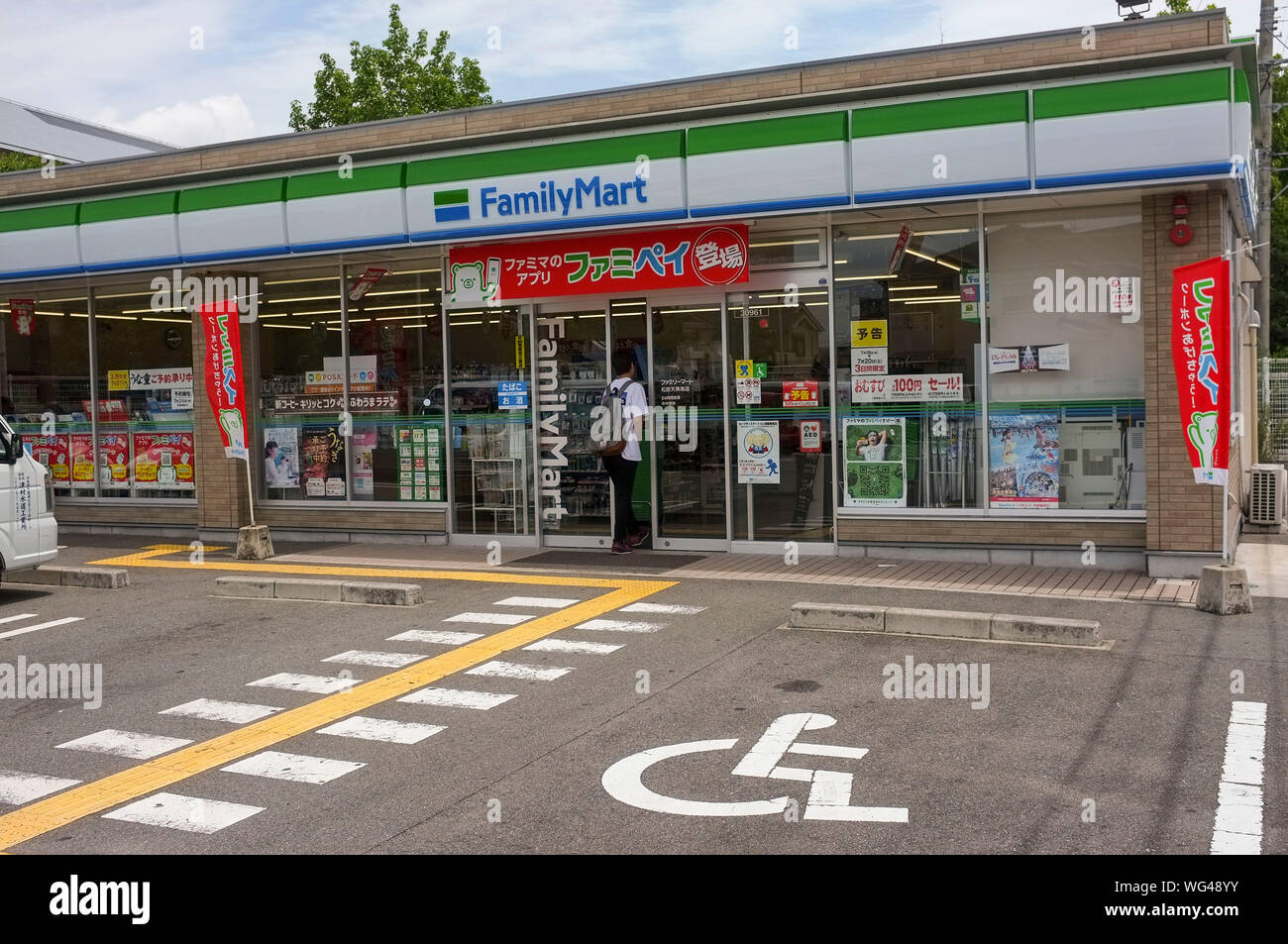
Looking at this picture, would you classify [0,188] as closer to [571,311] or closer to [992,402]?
[571,311]

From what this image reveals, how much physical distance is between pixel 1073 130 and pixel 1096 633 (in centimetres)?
475

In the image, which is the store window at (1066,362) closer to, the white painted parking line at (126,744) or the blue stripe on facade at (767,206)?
the blue stripe on facade at (767,206)

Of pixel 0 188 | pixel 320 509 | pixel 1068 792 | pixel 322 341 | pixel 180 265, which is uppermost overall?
pixel 0 188

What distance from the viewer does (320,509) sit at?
15625 millimetres

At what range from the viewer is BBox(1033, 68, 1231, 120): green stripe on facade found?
411 inches

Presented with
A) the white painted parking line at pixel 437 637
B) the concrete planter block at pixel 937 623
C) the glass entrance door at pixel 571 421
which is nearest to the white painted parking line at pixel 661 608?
the white painted parking line at pixel 437 637

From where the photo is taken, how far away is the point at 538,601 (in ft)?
36.4

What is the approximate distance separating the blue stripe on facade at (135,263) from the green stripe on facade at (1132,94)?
10.5 m

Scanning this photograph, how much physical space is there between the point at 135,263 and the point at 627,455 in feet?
23.7

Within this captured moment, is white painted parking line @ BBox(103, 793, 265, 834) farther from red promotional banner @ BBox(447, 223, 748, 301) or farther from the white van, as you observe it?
red promotional banner @ BBox(447, 223, 748, 301)

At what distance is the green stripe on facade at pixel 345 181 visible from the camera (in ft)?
46.3

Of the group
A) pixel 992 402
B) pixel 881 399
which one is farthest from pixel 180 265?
pixel 992 402

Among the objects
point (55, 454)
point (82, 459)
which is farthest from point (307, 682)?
point (55, 454)

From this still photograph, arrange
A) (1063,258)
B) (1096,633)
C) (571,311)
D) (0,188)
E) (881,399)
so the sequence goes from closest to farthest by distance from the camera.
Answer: (1096,633) → (1063,258) → (881,399) → (571,311) → (0,188)
